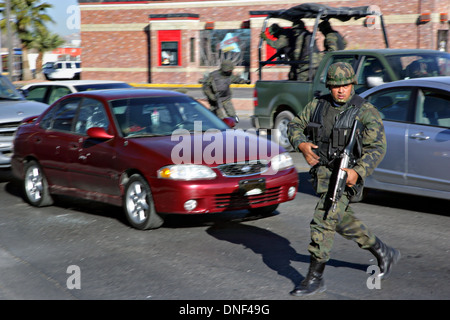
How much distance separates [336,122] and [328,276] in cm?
133

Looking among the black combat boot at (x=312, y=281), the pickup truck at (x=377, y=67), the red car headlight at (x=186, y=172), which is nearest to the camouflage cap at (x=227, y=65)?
the pickup truck at (x=377, y=67)

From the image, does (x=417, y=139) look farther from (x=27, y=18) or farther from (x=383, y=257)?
(x=27, y=18)

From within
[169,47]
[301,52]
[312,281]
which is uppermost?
[169,47]

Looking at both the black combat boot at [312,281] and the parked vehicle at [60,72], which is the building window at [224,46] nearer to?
the parked vehicle at [60,72]

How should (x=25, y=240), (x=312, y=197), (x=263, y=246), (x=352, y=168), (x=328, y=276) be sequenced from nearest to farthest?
(x=352, y=168)
(x=328, y=276)
(x=263, y=246)
(x=25, y=240)
(x=312, y=197)

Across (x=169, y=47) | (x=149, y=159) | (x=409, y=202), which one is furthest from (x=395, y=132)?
(x=169, y=47)

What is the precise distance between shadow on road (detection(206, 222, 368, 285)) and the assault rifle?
91cm

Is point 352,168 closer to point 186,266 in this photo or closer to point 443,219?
point 186,266

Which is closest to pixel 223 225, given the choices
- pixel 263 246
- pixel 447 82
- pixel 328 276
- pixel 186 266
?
pixel 263 246

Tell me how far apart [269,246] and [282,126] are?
7329mm

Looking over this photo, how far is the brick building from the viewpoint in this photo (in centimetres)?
3784

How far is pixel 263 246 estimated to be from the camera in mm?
6723

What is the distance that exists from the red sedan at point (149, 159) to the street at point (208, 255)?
32 cm

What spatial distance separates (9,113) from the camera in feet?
36.5
